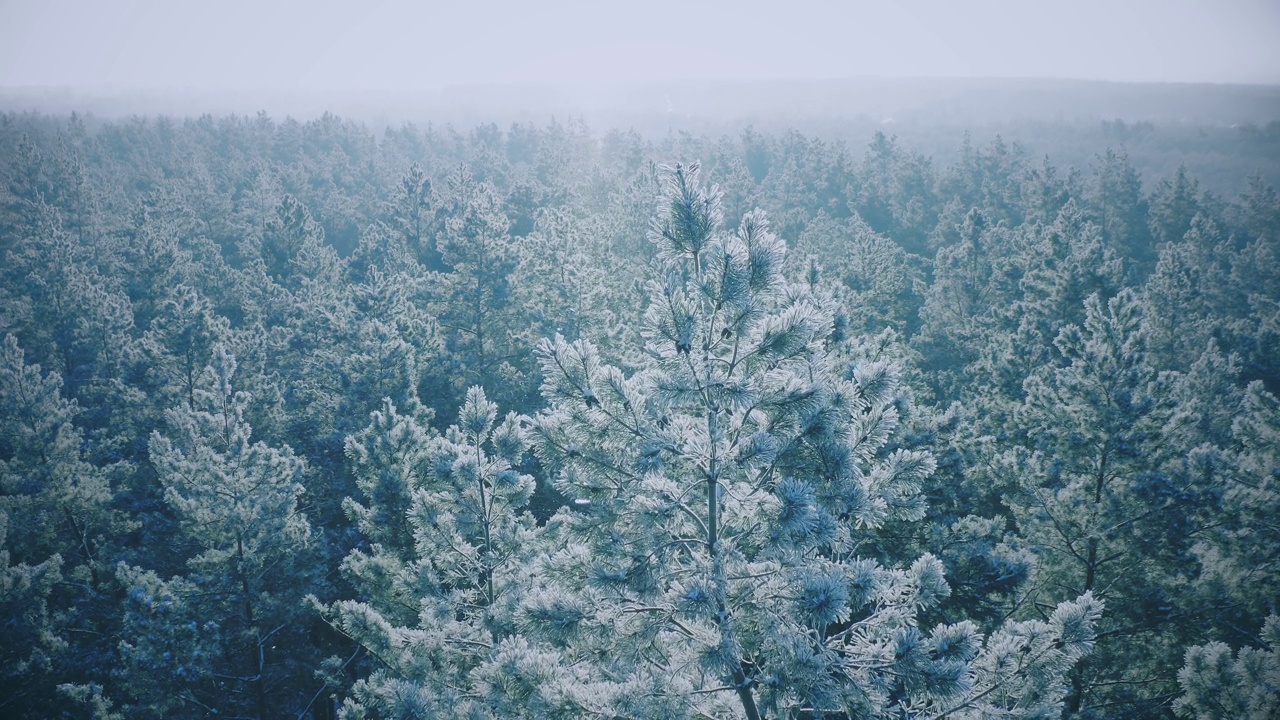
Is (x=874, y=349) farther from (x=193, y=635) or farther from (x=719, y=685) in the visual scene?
(x=193, y=635)

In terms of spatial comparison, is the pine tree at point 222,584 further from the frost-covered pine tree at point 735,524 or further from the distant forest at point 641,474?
the frost-covered pine tree at point 735,524

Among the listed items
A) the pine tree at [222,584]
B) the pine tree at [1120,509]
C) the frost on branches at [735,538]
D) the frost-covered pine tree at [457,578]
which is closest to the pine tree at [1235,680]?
the pine tree at [1120,509]

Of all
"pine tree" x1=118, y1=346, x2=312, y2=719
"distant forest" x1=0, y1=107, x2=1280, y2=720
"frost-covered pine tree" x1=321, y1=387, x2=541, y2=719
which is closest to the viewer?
"distant forest" x1=0, y1=107, x2=1280, y2=720

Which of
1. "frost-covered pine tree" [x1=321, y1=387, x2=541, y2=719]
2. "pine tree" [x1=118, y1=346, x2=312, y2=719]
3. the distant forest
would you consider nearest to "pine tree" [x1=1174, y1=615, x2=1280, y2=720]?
the distant forest

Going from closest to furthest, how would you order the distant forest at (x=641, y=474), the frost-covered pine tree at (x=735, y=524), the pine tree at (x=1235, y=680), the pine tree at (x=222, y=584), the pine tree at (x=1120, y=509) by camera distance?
the frost-covered pine tree at (x=735, y=524)
the distant forest at (x=641, y=474)
the pine tree at (x=1235, y=680)
the pine tree at (x=1120, y=509)
the pine tree at (x=222, y=584)

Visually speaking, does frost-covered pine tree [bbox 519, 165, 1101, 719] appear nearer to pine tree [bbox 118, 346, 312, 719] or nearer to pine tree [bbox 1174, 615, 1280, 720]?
pine tree [bbox 1174, 615, 1280, 720]

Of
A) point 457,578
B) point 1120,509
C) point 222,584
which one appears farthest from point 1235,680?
point 222,584

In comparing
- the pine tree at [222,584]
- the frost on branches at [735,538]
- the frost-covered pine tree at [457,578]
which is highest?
the frost on branches at [735,538]
